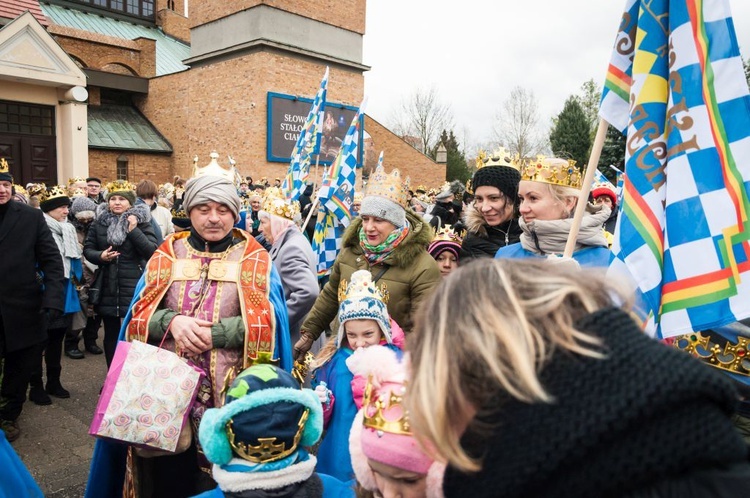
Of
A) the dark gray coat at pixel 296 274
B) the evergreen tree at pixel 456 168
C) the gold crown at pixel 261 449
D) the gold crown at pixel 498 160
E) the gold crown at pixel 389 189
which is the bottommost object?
the gold crown at pixel 261 449

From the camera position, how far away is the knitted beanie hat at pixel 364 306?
117 inches

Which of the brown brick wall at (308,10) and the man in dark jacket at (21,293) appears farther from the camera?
the brown brick wall at (308,10)

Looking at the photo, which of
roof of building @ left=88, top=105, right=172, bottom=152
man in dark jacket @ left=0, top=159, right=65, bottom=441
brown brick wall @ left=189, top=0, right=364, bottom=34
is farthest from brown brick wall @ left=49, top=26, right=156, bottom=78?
man in dark jacket @ left=0, top=159, right=65, bottom=441

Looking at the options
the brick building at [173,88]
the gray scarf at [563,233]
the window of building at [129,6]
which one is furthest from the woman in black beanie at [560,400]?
the window of building at [129,6]

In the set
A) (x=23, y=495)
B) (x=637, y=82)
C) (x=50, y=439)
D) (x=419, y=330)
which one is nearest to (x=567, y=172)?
(x=637, y=82)

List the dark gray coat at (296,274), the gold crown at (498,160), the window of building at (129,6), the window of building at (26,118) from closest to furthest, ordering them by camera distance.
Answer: the gold crown at (498,160)
the dark gray coat at (296,274)
the window of building at (26,118)
the window of building at (129,6)

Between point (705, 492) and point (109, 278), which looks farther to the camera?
point (109, 278)

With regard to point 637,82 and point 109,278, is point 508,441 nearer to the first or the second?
point 637,82

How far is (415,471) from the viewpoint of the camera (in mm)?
1445

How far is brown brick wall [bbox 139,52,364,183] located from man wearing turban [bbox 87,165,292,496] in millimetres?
17011

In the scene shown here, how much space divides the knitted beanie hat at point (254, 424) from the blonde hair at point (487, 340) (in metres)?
1.07

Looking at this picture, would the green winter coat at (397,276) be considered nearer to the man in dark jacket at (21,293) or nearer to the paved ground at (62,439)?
the paved ground at (62,439)

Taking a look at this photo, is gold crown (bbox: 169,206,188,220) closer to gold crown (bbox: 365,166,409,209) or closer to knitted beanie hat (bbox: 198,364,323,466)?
gold crown (bbox: 365,166,409,209)

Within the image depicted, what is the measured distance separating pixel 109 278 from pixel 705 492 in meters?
5.81
